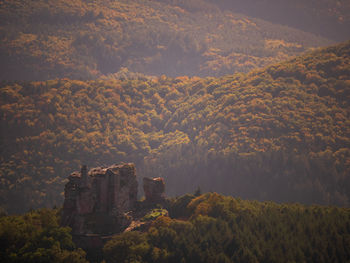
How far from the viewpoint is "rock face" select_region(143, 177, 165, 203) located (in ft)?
348

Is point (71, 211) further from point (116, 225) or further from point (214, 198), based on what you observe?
point (214, 198)

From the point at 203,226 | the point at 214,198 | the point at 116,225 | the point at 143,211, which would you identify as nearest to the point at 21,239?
the point at 116,225

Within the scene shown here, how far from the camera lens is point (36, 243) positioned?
91188 millimetres

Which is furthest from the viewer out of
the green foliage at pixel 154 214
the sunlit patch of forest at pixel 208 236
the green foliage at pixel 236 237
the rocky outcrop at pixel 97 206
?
the green foliage at pixel 154 214

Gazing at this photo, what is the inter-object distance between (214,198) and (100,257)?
31144mm

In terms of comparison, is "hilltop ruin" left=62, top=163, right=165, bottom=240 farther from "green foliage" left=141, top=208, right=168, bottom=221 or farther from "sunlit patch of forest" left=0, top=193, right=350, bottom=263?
"green foliage" left=141, top=208, right=168, bottom=221

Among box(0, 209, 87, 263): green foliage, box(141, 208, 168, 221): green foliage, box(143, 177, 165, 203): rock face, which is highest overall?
box(143, 177, 165, 203): rock face

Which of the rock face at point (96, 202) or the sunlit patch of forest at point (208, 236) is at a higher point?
the rock face at point (96, 202)

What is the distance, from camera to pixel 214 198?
113m

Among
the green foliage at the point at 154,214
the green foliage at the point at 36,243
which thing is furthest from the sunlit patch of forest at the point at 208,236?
the green foliage at the point at 154,214

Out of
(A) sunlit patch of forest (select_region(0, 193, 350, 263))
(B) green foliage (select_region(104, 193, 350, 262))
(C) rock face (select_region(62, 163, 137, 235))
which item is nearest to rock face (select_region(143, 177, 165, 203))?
(A) sunlit patch of forest (select_region(0, 193, 350, 263))

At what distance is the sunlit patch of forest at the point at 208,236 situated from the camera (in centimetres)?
9100

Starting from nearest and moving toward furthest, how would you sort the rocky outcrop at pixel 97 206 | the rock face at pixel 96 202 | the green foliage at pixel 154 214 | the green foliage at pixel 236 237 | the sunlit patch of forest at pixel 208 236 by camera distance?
the sunlit patch of forest at pixel 208 236 → the rock face at pixel 96 202 → the rocky outcrop at pixel 97 206 → the green foliage at pixel 236 237 → the green foliage at pixel 154 214

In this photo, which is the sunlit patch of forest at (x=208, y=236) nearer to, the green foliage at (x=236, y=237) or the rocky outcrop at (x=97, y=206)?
the green foliage at (x=236, y=237)
